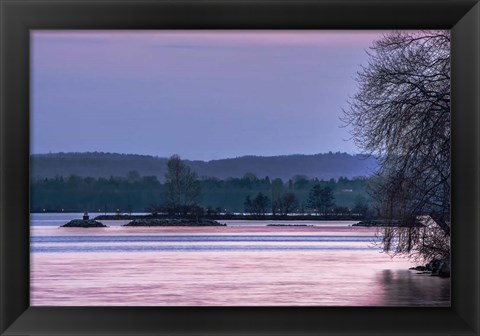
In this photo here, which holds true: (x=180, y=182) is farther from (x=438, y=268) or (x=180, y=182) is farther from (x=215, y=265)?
(x=438, y=268)

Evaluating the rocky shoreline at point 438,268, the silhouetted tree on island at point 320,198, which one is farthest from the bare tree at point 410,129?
the silhouetted tree on island at point 320,198

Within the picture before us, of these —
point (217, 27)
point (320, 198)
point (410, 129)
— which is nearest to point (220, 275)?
point (320, 198)

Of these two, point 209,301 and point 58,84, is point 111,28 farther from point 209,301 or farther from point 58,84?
point 58,84

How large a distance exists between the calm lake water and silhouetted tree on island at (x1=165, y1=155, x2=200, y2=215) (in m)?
1.24

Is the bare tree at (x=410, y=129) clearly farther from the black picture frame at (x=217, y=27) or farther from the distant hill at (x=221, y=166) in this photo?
the distant hill at (x=221, y=166)

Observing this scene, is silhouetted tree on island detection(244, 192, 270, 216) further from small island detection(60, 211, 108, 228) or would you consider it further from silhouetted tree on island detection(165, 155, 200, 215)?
small island detection(60, 211, 108, 228)

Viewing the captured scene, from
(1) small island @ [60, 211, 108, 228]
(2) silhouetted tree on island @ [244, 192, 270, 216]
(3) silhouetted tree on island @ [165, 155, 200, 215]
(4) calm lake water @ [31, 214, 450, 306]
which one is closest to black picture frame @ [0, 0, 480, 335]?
(4) calm lake water @ [31, 214, 450, 306]

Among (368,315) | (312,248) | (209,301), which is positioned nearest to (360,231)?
(312,248)

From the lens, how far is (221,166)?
14.0 meters

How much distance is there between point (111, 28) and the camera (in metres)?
2.05

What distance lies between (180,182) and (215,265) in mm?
1643

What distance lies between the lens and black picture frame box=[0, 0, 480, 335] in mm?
1989

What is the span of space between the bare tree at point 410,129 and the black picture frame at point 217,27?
349 centimetres

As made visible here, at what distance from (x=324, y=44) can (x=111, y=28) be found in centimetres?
1380
